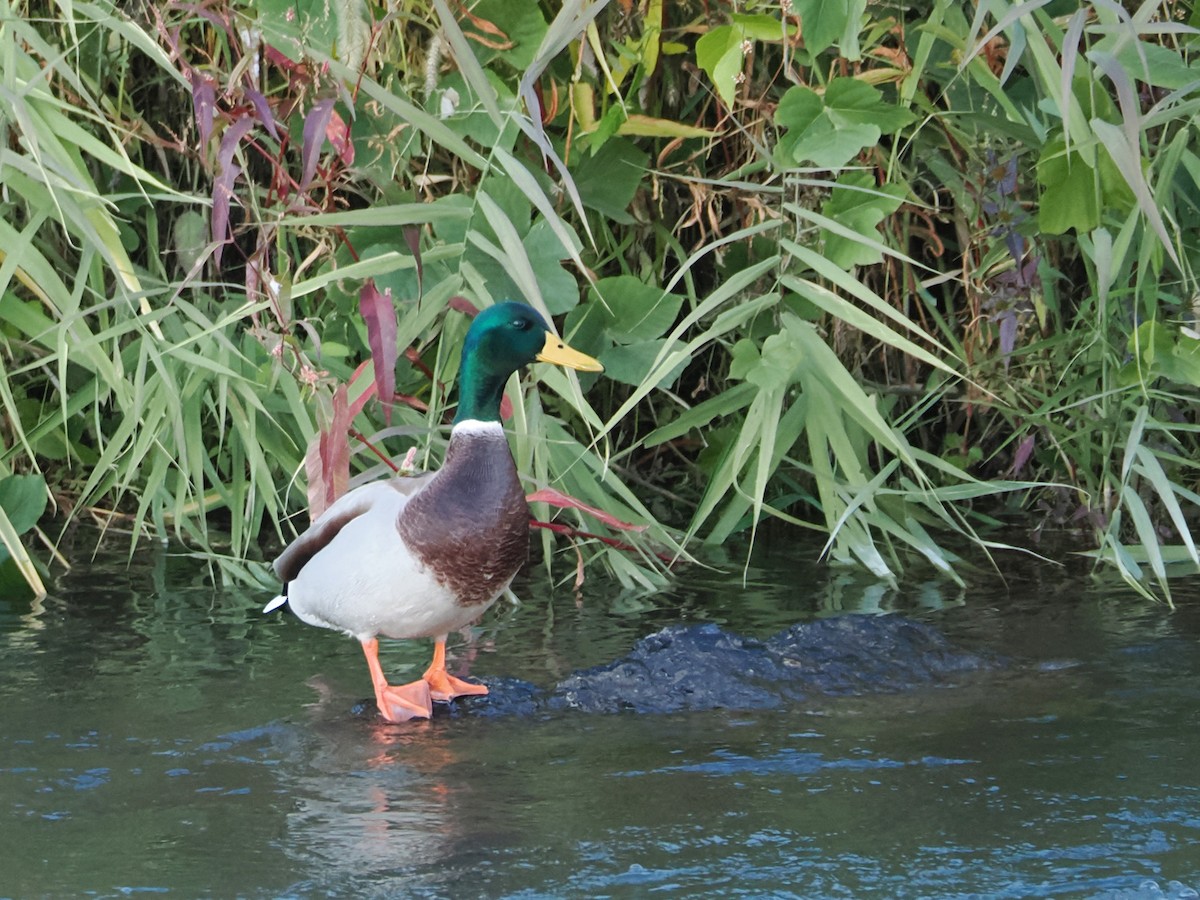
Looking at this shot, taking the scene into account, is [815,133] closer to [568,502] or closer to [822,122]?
[822,122]

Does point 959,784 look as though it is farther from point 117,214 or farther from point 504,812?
point 117,214

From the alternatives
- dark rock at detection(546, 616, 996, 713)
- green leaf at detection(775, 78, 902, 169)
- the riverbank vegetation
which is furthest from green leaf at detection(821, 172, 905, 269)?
dark rock at detection(546, 616, 996, 713)

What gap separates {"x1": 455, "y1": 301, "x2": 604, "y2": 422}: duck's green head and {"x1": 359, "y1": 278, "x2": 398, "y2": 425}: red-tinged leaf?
220mm

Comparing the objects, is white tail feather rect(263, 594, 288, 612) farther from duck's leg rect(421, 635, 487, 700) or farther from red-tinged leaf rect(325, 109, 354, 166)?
red-tinged leaf rect(325, 109, 354, 166)

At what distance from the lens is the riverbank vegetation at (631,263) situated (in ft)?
11.2

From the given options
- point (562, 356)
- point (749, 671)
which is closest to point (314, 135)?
point (562, 356)

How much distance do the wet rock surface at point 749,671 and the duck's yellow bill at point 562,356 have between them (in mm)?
505

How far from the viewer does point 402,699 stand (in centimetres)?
300

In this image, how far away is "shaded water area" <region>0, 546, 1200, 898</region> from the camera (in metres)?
2.22

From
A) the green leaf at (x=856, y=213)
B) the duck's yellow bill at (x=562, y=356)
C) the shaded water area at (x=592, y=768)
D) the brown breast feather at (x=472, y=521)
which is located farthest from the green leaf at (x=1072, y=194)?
the brown breast feather at (x=472, y=521)

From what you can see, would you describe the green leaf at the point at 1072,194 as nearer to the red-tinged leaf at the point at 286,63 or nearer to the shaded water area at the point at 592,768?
the shaded water area at the point at 592,768

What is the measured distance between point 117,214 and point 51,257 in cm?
29

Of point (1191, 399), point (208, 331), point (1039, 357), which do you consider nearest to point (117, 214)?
point (208, 331)

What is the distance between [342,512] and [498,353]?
0.42 m
